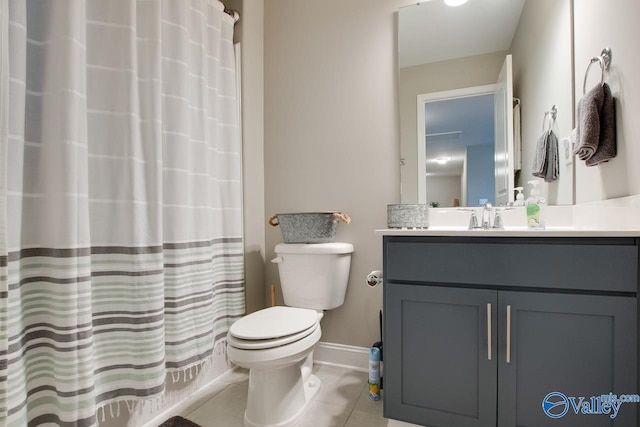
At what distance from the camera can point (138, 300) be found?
1.23 meters

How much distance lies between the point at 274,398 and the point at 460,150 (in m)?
1.53

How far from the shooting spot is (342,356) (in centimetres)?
199

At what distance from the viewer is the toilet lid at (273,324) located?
1.32m

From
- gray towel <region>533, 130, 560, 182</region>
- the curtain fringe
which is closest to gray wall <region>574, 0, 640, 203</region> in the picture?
gray towel <region>533, 130, 560, 182</region>

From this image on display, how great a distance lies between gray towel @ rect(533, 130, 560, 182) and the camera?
5.11ft

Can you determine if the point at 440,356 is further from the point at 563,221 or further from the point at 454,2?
the point at 454,2

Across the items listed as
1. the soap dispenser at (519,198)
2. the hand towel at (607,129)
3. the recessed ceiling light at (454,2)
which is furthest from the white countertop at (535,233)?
the recessed ceiling light at (454,2)

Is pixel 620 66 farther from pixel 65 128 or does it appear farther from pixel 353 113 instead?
pixel 65 128

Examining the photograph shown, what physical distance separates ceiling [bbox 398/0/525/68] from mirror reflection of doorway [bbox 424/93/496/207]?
0.26 meters

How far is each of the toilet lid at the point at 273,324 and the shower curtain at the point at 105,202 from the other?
0.27m

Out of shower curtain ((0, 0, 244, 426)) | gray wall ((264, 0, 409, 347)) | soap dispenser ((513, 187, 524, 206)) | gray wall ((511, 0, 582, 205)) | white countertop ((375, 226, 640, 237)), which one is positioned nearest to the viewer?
shower curtain ((0, 0, 244, 426))

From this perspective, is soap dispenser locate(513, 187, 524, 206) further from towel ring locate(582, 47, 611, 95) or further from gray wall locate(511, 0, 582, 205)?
towel ring locate(582, 47, 611, 95)

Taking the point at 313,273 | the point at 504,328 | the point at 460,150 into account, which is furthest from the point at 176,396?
the point at 460,150

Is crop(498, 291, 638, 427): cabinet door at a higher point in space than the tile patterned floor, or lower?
higher
